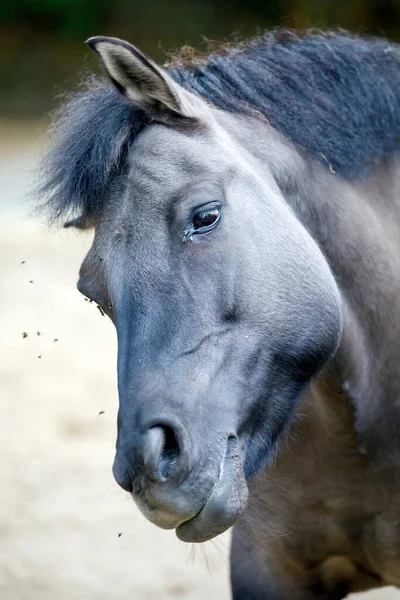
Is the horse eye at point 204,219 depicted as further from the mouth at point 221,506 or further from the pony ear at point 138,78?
the mouth at point 221,506

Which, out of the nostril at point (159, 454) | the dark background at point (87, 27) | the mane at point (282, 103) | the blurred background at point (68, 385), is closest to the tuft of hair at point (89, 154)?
the mane at point (282, 103)

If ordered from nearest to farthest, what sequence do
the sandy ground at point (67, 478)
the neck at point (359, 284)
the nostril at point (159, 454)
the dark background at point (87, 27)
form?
1. the nostril at point (159, 454)
2. the neck at point (359, 284)
3. the sandy ground at point (67, 478)
4. the dark background at point (87, 27)

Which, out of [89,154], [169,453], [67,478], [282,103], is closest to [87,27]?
[67,478]

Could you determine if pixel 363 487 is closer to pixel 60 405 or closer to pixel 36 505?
pixel 36 505

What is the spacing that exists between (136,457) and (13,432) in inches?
148

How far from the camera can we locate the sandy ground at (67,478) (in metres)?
4.11

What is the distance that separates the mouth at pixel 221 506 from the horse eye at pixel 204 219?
50 cm

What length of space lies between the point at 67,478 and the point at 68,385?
1093 millimetres

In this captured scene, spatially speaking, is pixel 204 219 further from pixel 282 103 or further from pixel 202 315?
pixel 282 103

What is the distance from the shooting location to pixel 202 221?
84.0 inches

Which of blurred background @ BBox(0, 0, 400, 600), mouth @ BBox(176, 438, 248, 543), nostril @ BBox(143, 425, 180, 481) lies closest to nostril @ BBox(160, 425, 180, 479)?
nostril @ BBox(143, 425, 180, 481)

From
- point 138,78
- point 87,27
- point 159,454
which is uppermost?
point 138,78

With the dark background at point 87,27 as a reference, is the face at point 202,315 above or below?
above

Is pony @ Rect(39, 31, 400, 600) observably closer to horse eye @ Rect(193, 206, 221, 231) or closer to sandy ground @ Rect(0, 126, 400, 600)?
horse eye @ Rect(193, 206, 221, 231)
